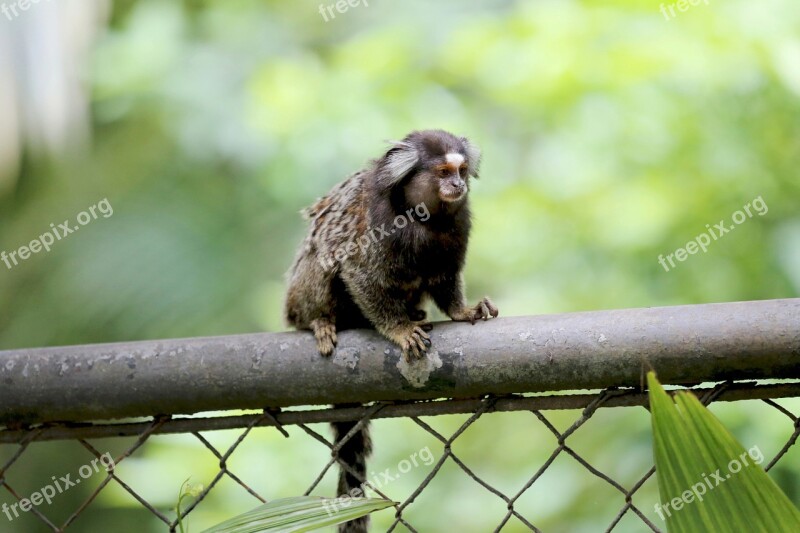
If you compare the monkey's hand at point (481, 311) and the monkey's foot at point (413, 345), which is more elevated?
the monkey's hand at point (481, 311)

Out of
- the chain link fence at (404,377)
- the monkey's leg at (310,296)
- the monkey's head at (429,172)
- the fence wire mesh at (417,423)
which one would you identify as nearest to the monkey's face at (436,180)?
the monkey's head at (429,172)

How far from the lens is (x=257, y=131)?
3971 mm

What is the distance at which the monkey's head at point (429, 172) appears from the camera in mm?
2084

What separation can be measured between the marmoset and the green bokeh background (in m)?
0.76

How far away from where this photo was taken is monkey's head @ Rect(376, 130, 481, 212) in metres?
2.08

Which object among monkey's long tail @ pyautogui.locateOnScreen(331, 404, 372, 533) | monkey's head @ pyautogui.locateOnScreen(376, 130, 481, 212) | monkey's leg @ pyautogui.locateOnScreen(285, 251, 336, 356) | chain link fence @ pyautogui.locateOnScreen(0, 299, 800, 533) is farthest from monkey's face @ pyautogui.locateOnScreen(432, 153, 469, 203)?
chain link fence @ pyautogui.locateOnScreen(0, 299, 800, 533)

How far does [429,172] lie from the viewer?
6.97 ft

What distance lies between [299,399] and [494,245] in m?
2.43

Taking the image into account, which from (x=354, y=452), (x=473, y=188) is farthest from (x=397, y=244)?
(x=473, y=188)

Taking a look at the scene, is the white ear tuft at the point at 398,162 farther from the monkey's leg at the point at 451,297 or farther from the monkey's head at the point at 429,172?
the monkey's leg at the point at 451,297

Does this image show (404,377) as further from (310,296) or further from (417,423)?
(310,296)

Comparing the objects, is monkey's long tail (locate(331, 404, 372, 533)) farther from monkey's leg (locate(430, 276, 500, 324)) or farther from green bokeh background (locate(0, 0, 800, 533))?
green bokeh background (locate(0, 0, 800, 533))

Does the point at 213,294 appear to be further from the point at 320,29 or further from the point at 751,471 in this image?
the point at 751,471

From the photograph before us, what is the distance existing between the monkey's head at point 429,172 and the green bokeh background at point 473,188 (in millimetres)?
909
